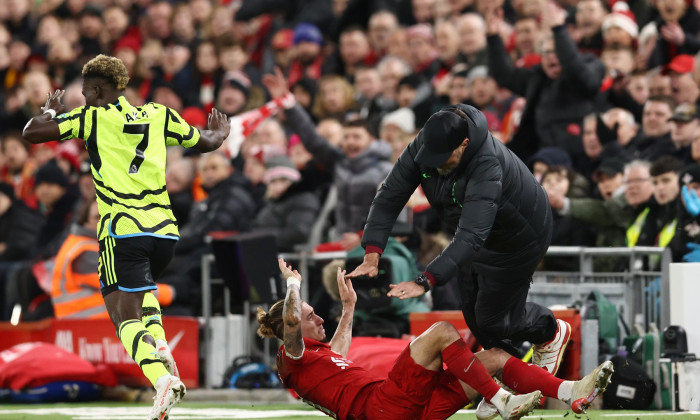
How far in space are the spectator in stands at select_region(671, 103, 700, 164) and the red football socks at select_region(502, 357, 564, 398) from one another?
16.2 feet

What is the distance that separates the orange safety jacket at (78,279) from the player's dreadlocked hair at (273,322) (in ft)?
19.9

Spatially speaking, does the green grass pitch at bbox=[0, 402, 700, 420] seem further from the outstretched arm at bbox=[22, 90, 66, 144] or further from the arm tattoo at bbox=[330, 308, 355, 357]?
the outstretched arm at bbox=[22, 90, 66, 144]

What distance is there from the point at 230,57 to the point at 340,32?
1624 mm

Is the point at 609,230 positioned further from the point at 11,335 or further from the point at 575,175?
the point at 11,335

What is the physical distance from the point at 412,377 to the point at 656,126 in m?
5.96

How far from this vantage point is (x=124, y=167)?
9.06 metres

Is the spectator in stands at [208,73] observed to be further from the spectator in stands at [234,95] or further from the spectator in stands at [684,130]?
the spectator in stands at [684,130]

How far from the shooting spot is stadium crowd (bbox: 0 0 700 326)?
41.3 ft

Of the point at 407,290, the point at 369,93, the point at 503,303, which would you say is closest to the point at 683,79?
the point at 369,93

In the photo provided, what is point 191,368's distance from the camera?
13.5 metres

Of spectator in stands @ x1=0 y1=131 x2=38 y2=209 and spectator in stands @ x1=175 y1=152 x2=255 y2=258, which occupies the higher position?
spectator in stands @ x1=0 y1=131 x2=38 y2=209

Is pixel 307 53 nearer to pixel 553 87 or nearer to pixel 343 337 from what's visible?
pixel 553 87

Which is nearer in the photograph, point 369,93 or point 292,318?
point 292,318

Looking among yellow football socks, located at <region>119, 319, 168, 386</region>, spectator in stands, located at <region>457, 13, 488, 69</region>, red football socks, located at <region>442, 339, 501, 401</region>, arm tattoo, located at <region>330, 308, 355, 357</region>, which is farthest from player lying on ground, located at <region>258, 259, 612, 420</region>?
spectator in stands, located at <region>457, 13, 488, 69</region>
